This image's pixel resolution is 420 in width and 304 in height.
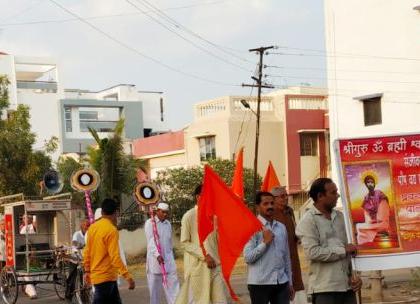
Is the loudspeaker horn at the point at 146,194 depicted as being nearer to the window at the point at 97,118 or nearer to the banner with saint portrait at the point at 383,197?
the banner with saint portrait at the point at 383,197

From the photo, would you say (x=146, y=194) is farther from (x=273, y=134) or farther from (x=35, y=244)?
(x=273, y=134)

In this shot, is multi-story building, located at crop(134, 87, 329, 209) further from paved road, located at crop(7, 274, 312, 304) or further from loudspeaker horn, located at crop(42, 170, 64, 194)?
loudspeaker horn, located at crop(42, 170, 64, 194)

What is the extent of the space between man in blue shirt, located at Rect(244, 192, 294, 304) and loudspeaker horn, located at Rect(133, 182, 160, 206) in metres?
4.36

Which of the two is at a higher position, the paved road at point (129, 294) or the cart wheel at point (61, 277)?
the cart wheel at point (61, 277)

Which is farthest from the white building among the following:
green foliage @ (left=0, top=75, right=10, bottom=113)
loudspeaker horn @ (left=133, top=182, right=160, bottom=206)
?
loudspeaker horn @ (left=133, top=182, right=160, bottom=206)

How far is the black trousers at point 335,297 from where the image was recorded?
623cm

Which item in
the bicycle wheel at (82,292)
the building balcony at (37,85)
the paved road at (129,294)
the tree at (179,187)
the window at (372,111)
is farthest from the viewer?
the building balcony at (37,85)

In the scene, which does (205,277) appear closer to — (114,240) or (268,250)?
(114,240)

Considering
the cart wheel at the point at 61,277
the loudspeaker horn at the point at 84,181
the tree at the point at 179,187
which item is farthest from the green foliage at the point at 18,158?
the loudspeaker horn at the point at 84,181

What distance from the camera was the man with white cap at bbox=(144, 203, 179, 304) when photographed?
10688mm

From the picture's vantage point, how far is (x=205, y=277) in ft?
29.7

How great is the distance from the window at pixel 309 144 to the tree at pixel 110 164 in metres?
12.2

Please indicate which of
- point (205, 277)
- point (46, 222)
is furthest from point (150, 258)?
point (46, 222)

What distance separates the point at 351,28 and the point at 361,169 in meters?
20.5
